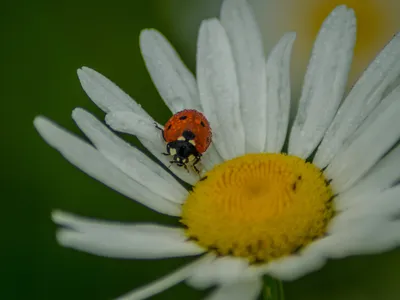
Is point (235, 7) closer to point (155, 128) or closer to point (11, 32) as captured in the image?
point (155, 128)

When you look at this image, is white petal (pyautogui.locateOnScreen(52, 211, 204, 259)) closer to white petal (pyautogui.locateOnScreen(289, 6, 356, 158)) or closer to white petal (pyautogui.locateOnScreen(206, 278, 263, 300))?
white petal (pyautogui.locateOnScreen(206, 278, 263, 300))

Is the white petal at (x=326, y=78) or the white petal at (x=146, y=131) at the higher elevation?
the white petal at (x=326, y=78)

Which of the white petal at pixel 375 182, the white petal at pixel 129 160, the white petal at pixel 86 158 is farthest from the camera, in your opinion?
the white petal at pixel 129 160

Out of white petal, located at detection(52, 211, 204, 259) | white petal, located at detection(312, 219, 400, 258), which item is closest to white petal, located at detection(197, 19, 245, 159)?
white petal, located at detection(52, 211, 204, 259)

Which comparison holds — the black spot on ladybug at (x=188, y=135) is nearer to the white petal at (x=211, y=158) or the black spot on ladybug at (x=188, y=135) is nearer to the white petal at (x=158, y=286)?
the white petal at (x=211, y=158)

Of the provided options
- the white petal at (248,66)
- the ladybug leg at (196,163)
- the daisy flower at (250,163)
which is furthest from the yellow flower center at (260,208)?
the white petal at (248,66)

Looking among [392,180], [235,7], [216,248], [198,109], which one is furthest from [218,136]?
[392,180]

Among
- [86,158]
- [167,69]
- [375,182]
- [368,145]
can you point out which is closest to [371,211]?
[375,182]
